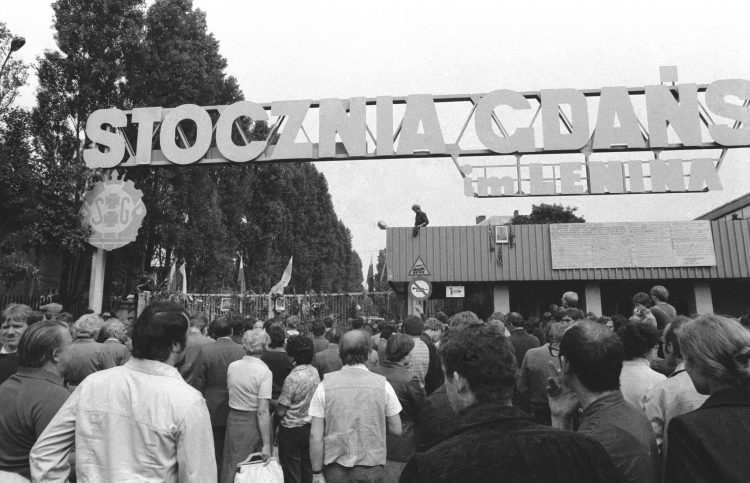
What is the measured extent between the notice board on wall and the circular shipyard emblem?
13779 millimetres

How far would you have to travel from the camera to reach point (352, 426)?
436 centimetres

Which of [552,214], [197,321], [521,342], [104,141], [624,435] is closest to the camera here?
[624,435]

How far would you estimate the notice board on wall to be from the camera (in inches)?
719

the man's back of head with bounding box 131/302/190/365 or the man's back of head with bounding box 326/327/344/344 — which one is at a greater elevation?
the man's back of head with bounding box 131/302/190/365

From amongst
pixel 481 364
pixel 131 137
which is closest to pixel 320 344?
pixel 481 364

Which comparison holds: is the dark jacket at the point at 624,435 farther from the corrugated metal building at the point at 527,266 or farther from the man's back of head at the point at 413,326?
the corrugated metal building at the point at 527,266

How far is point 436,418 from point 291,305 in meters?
18.8

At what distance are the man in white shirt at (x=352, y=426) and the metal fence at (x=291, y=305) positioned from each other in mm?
15814

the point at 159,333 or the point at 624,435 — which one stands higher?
the point at 159,333

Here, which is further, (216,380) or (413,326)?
(413,326)

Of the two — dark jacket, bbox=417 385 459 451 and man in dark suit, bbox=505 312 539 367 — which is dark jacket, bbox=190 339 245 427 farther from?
man in dark suit, bbox=505 312 539 367

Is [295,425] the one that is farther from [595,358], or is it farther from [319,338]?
[595,358]

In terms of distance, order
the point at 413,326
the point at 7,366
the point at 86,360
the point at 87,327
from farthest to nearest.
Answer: the point at 413,326 < the point at 87,327 < the point at 86,360 < the point at 7,366

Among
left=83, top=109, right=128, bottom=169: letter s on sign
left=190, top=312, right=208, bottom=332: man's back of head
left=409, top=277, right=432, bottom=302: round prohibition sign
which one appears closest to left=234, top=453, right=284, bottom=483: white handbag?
left=190, top=312, right=208, bottom=332: man's back of head
